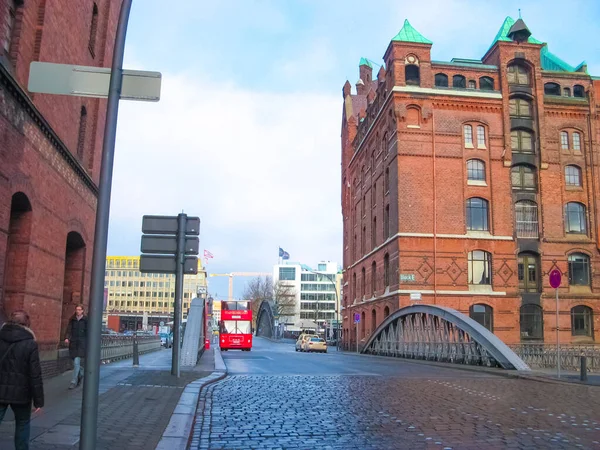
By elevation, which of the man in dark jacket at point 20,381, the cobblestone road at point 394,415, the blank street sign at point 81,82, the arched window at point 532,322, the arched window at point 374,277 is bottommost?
the cobblestone road at point 394,415

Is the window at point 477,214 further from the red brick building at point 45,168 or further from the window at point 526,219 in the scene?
the red brick building at point 45,168

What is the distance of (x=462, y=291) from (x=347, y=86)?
3002cm

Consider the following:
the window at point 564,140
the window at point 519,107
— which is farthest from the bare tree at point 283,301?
the window at point 564,140

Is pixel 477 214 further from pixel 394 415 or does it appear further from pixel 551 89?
pixel 394 415

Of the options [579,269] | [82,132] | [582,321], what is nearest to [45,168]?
[82,132]

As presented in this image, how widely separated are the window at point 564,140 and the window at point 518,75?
413 centimetres

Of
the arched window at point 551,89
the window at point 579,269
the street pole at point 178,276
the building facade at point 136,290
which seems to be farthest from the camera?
the building facade at point 136,290

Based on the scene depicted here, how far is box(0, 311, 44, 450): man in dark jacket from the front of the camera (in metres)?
5.42

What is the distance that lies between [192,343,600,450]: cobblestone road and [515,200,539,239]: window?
24.8 m

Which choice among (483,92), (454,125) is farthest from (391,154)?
(483,92)

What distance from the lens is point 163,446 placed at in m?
6.70

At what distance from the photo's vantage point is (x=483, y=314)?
37.3m

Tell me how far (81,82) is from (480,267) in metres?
35.1

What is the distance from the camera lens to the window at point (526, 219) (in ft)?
127
